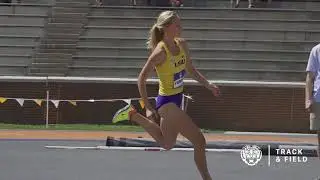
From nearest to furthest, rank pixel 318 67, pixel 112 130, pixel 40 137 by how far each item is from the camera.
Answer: pixel 318 67
pixel 40 137
pixel 112 130

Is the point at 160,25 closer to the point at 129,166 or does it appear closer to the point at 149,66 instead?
the point at 149,66

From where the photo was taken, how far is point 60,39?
23.0 m

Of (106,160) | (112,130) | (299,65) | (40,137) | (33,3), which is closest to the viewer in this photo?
(106,160)

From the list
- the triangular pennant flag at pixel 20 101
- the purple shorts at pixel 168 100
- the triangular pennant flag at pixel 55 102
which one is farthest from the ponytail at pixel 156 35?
the triangular pennant flag at pixel 20 101

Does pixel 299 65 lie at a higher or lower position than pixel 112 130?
higher

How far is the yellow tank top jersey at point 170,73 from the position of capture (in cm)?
690

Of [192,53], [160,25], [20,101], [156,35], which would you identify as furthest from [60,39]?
[160,25]

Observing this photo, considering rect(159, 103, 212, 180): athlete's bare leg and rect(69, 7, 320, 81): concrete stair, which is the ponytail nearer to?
rect(159, 103, 212, 180): athlete's bare leg

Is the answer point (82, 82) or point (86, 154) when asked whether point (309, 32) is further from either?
point (86, 154)

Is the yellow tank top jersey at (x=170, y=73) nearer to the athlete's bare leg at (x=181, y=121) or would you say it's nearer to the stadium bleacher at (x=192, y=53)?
the athlete's bare leg at (x=181, y=121)

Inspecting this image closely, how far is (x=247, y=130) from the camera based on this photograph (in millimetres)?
18781

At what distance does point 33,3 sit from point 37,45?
2.61 m

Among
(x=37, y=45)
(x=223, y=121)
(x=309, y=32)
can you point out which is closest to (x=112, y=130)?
(x=223, y=121)

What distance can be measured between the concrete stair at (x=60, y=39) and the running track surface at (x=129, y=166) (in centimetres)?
1001
